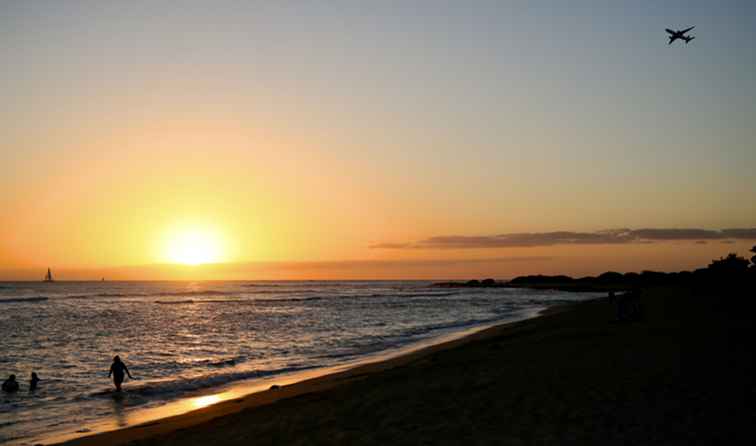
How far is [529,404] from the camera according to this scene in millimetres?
11555

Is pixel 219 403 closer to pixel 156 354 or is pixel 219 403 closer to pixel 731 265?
pixel 156 354

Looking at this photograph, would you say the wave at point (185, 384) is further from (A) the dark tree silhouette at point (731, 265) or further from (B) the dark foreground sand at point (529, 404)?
(A) the dark tree silhouette at point (731, 265)

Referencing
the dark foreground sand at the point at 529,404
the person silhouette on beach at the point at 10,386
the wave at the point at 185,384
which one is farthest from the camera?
the wave at the point at 185,384

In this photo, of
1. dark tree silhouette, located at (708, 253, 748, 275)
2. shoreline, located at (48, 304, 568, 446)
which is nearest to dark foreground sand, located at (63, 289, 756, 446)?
shoreline, located at (48, 304, 568, 446)

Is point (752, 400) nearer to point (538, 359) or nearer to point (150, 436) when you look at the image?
point (538, 359)

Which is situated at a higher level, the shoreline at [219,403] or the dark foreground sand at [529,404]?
the dark foreground sand at [529,404]

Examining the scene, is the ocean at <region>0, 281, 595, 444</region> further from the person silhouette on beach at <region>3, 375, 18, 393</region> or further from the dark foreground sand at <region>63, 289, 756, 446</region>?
the dark foreground sand at <region>63, 289, 756, 446</region>

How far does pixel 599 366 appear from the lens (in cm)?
1433

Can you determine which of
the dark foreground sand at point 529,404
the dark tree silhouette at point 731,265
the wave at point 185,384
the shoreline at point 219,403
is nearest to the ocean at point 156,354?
the wave at point 185,384

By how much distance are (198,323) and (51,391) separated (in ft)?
108

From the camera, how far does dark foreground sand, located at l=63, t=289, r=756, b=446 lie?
9711 millimetres

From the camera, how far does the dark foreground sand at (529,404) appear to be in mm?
9711

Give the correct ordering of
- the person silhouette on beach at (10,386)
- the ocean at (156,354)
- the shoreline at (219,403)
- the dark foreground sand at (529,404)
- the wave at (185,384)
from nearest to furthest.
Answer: the dark foreground sand at (529,404)
the shoreline at (219,403)
the ocean at (156,354)
the person silhouette on beach at (10,386)
the wave at (185,384)

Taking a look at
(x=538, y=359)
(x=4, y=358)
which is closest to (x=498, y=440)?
(x=538, y=359)
